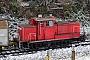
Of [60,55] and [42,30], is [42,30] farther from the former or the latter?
[60,55]

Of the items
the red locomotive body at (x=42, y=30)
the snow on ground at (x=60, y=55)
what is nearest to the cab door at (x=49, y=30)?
the red locomotive body at (x=42, y=30)

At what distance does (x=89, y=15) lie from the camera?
79.8ft

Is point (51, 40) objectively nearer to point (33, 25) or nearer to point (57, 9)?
point (33, 25)

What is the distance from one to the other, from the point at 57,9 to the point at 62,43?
26.6 feet

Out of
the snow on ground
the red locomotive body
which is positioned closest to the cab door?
the red locomotive body

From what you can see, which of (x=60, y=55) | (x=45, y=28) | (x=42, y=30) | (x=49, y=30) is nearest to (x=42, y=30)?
(x=42, y=30)

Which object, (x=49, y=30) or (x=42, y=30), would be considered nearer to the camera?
(x=42, y=30)

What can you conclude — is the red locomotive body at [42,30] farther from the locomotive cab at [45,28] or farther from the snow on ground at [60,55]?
the snow on ground at [60,55]

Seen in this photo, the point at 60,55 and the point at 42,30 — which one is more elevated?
the point at 42,30

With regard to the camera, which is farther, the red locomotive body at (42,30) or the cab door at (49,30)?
the cab door at (49,30)

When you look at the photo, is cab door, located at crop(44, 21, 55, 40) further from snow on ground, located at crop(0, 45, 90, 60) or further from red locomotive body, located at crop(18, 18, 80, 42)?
snow on ground, located at crop(0, 45, 90, 60)

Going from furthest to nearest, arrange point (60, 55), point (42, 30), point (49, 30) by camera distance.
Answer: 1. point (49, 30)
2. point (42, 30)
3. point (60, 55)

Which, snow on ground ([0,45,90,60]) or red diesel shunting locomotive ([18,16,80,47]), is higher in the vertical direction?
red diesel shunting locomotive ([18,16,80,47])

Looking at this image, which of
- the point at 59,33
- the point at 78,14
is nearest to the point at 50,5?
the point at 78,14
